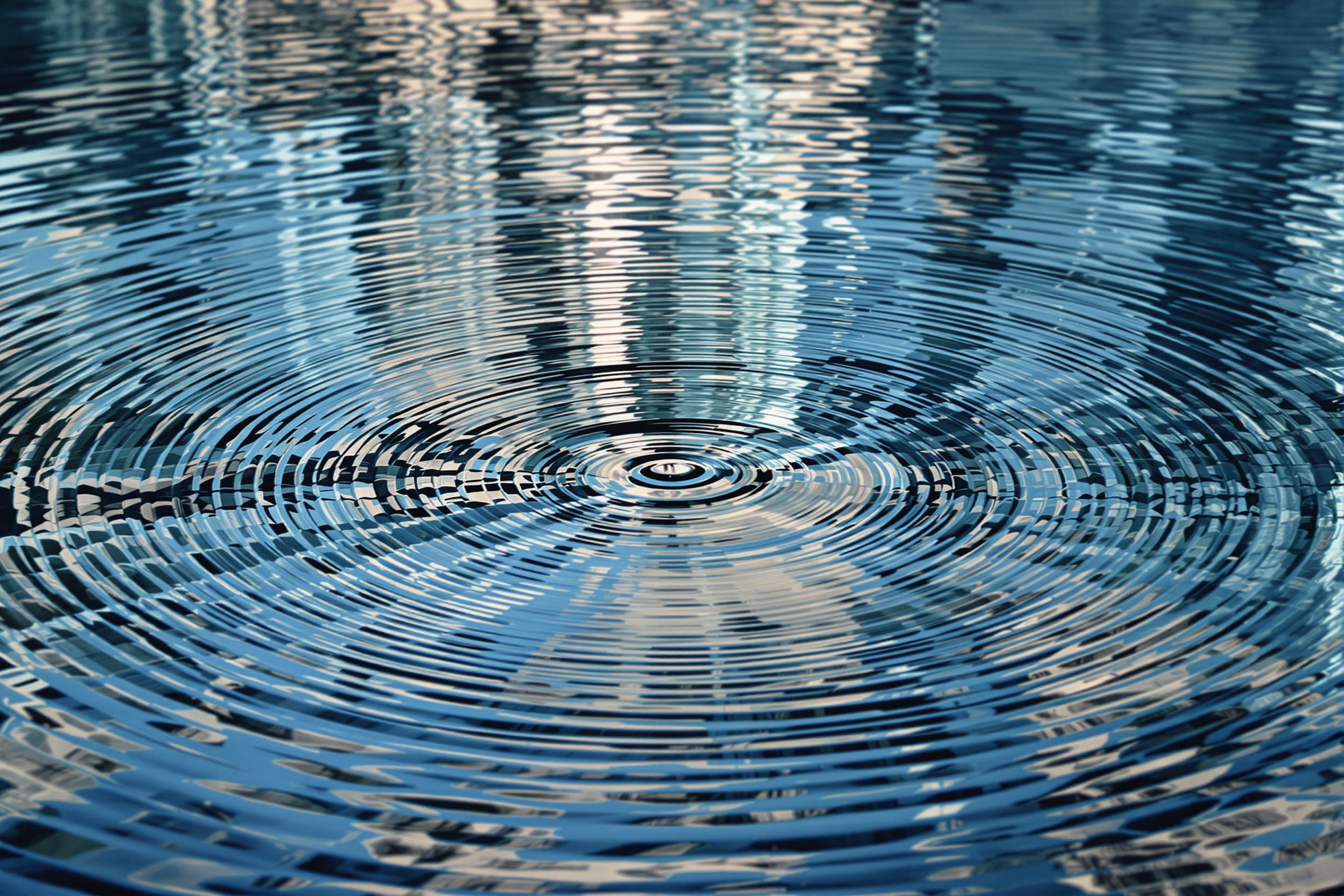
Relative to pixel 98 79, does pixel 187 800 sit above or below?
below

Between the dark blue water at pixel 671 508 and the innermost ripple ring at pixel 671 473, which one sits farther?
the innermost ripple ring at pixel 671 473

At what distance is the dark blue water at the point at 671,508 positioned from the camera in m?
1.34

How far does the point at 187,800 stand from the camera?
1365 millimetres

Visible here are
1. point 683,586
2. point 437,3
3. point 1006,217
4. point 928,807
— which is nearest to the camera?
point 928,807

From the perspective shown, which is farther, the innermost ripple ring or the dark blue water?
the innermost ripple ring

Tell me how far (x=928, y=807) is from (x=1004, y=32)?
493 cm

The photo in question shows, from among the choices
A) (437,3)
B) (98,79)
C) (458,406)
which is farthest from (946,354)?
(437,3)

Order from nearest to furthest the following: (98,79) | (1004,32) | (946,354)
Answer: (946,354) → (98,79) → (1004,32)

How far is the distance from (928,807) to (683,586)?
0.53 metres

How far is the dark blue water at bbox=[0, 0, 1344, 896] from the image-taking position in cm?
134

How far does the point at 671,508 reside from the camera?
200 centimetres

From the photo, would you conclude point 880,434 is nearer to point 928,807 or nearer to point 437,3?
point 928,807

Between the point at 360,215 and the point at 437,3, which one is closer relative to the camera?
the point at 360,215

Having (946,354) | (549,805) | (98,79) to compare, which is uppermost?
(98,79)
